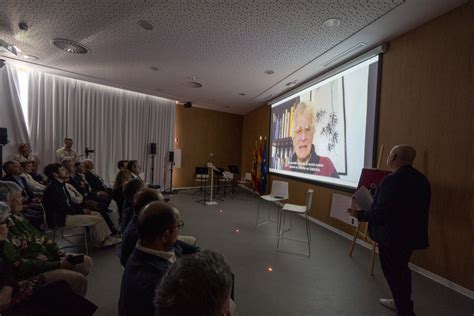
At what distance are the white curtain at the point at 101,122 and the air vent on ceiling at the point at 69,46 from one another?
2.47 m

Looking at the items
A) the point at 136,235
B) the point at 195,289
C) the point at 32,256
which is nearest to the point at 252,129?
the point at 136,235

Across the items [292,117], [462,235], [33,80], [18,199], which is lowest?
[462,235]

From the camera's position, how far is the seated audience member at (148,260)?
0.93 metres

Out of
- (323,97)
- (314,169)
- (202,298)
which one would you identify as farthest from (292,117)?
(202,298)

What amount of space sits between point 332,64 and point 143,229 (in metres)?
4.17

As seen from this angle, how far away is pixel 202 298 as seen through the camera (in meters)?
0.54

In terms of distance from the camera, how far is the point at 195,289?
55cm

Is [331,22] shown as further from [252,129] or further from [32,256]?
[252,129]

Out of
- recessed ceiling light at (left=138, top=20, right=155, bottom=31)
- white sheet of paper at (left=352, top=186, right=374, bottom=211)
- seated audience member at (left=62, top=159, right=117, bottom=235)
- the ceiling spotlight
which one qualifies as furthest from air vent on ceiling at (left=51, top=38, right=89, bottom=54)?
white sheet of paper at (left=352, top=186, right=374, bottom=211)

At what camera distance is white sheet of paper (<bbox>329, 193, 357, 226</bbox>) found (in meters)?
3.67

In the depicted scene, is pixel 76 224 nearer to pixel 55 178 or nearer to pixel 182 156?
pixel 55 178

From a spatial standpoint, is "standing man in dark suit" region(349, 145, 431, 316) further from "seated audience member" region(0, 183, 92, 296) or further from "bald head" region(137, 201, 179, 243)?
"seated audience member" region(0, 183, 92, 296)

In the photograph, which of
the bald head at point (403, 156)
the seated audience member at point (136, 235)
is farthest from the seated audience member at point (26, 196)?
the bald head at point (403, 156)

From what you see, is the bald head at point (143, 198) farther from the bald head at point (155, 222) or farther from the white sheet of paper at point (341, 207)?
the white sheet of paper at point (341, 207)
